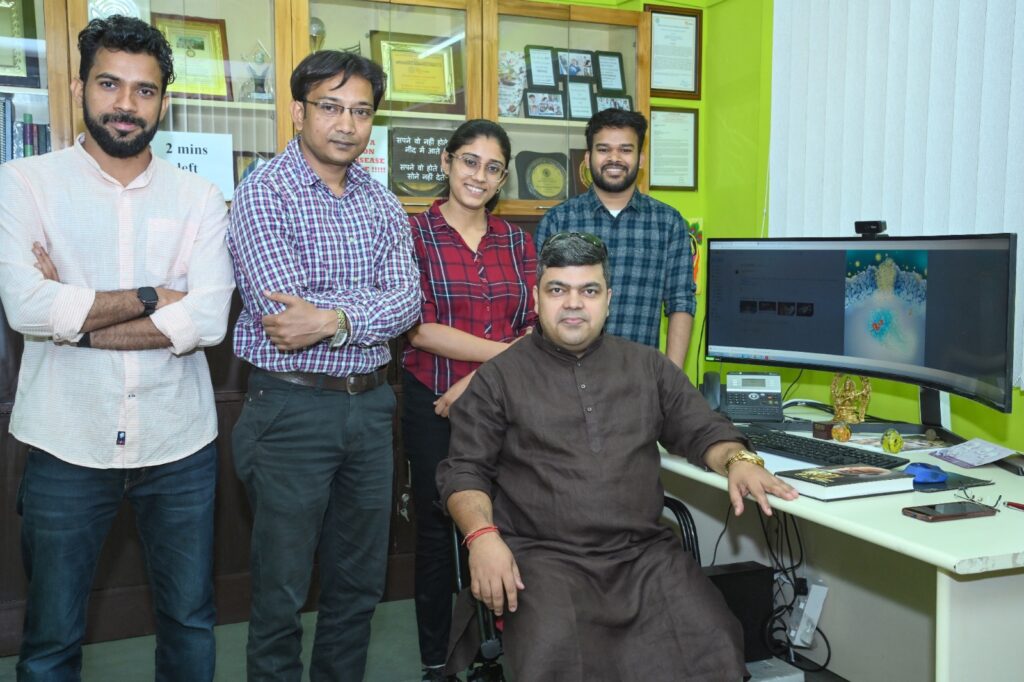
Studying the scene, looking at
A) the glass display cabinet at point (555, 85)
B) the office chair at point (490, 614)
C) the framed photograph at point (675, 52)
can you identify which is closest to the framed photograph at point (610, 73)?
the glass display cabinet at point (555, 85)

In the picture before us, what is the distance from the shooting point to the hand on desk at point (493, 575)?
1.85 meters

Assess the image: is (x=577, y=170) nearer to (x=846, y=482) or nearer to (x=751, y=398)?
(x=751, y=398)

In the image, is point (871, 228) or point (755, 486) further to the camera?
point (871, 228)

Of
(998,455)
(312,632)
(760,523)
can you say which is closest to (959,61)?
(998,455)

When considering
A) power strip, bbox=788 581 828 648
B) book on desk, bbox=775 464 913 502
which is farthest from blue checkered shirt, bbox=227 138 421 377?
power strip, bbox=788 581 828 648

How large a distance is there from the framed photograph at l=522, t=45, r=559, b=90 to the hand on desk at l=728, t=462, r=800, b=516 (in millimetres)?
1902

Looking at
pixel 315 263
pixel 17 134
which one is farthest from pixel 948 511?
pixel 17 134

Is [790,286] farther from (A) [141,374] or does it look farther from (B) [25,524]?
(B) [25,524]

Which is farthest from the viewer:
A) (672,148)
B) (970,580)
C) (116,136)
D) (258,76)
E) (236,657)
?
(672,148)

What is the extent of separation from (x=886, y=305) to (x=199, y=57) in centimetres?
230

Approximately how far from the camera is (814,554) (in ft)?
9.60

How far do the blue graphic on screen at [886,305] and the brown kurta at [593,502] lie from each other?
0.71 meters

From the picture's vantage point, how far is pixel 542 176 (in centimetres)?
352

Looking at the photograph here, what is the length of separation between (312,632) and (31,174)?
187 cm
